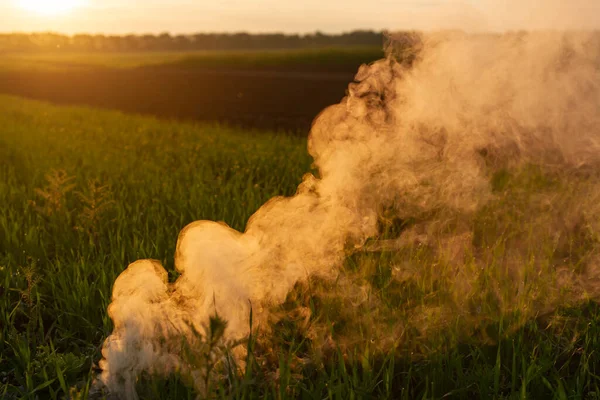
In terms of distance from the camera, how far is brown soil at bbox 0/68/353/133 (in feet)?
46.6

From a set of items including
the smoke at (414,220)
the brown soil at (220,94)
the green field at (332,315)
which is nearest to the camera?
the green field at (332,315)

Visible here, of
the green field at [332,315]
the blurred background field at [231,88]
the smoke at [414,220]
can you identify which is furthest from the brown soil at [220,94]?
the smoke at [414,220]

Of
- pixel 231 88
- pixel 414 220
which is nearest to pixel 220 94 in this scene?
pixel 231 88

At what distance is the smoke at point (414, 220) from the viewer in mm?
2352

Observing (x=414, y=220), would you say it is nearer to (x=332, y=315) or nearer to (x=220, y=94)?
(x=332, y=315)

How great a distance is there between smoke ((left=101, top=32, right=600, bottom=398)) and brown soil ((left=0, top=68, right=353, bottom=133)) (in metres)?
6.56

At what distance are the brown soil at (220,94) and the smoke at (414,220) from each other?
656cm

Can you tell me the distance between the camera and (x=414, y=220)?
4113mm

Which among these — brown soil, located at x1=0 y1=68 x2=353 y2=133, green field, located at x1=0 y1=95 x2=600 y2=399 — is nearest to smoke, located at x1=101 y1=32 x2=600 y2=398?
green field, located at x1=0 y1=95 x2=600 y2=399

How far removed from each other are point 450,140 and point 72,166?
402 cm

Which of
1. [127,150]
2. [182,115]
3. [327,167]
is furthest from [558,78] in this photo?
[182,115]

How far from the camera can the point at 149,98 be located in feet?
66.3

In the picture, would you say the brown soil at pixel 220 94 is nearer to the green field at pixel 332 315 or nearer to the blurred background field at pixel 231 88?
the blurred background field at pixel 231 88

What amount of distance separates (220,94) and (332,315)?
15630mm
